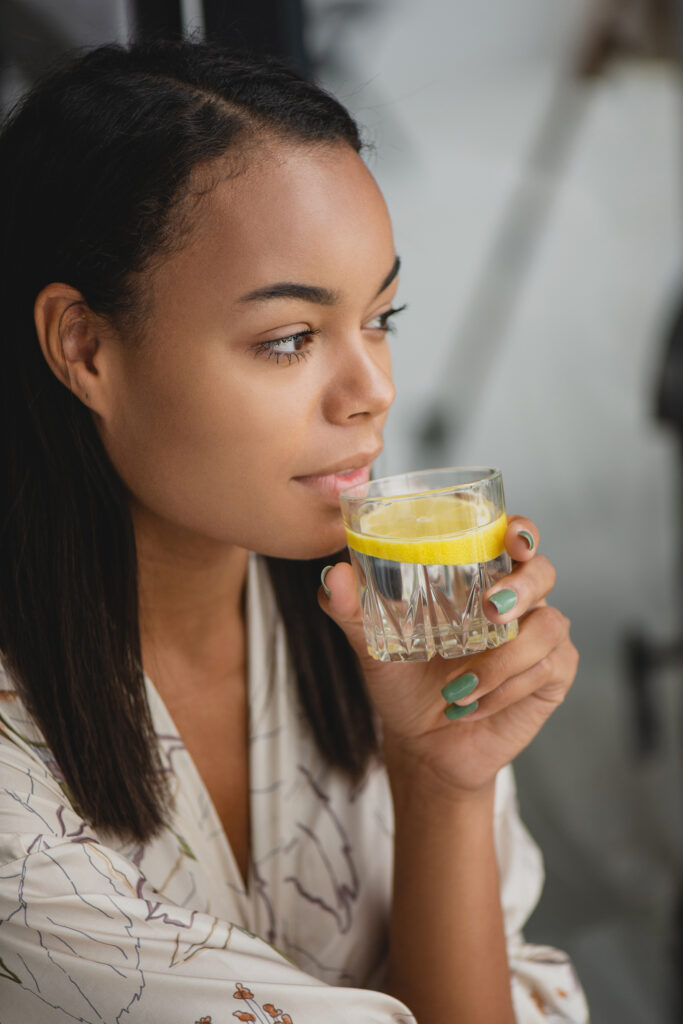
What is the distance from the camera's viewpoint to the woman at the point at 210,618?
84 cm

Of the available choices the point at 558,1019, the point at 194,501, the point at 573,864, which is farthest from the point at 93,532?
the point at 573,864

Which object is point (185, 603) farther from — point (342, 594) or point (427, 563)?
point (427, 563)

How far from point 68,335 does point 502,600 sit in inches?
20.3

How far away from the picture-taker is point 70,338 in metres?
0.96

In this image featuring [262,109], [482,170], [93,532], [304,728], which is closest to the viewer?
[262,109]

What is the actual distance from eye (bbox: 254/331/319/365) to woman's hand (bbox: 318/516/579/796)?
0.21 m

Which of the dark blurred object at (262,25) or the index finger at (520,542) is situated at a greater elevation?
the dark blurred object at (262,25)

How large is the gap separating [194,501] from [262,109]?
0.40 meters

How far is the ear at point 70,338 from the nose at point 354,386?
9.9 inches

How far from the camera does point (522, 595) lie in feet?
2.77

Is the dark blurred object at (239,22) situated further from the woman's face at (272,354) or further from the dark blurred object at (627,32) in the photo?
the dark blurred object at (627,32)

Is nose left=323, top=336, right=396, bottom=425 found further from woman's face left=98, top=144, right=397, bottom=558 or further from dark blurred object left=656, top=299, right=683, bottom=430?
dark blurred object left=656, top=299, right=683, bottom=430

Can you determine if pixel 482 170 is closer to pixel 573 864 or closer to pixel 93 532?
pixel 93 532

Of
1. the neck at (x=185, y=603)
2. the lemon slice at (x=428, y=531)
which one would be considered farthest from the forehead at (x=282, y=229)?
the neck at (x=185, y=603)
